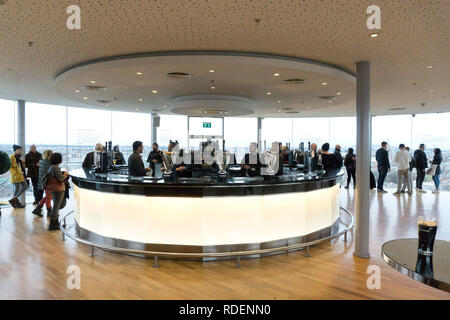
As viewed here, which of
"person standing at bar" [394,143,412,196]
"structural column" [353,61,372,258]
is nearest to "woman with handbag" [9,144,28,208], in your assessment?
"structural column" [353,61,372,258]

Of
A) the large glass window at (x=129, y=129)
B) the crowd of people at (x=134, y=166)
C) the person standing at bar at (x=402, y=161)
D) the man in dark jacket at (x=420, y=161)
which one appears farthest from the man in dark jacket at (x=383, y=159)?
the large glass window at (x=129, y=129)

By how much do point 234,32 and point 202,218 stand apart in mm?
2759

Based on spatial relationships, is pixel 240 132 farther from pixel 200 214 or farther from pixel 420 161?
pixel 200 214

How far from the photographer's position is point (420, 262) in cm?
176

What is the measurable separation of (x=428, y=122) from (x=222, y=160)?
13.5 m

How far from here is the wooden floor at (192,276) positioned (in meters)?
3.54

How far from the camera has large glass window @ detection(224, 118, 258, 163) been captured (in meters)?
15.5

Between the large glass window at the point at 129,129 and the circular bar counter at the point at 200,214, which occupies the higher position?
the large glass window at the point at 129,129

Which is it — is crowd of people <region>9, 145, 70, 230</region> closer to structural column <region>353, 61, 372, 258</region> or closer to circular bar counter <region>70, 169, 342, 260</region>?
circular bar counter <region>70, 169, 342, 260</region>

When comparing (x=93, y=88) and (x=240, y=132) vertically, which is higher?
(x=93, y=88)

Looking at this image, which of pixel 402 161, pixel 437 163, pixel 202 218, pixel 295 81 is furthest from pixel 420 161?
pixel 202 218

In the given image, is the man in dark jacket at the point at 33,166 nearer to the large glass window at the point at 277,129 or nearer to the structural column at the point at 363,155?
the structural column at the point at 363,155

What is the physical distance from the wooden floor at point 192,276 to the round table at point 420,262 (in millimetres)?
1724

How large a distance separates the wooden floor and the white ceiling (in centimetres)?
326
